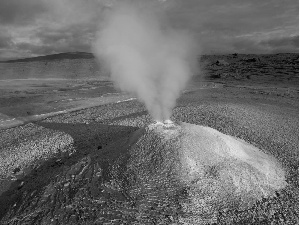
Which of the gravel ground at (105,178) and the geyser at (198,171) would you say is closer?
the gravel ground at (105,178)

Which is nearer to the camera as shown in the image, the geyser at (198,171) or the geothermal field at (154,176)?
the geothermal field at (154,176)

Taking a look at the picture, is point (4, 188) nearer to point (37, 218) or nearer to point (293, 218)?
point (37, 218)

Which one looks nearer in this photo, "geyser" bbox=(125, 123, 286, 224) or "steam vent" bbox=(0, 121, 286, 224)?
"steam vent" bbox=(0, 121, 286, 224)

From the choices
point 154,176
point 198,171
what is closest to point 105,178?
point 154,176

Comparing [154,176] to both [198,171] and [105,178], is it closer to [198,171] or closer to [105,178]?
[198,171]

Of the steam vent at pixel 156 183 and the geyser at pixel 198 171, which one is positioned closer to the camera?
the steam vent at pixel 156 183

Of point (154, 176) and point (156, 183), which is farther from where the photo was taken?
point (154, 176)

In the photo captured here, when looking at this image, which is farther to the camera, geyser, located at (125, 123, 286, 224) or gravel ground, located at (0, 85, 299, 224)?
geyser, located at (125, 123, 286, 224)

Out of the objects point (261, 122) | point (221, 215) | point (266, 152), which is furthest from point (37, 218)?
point (261, 122)
